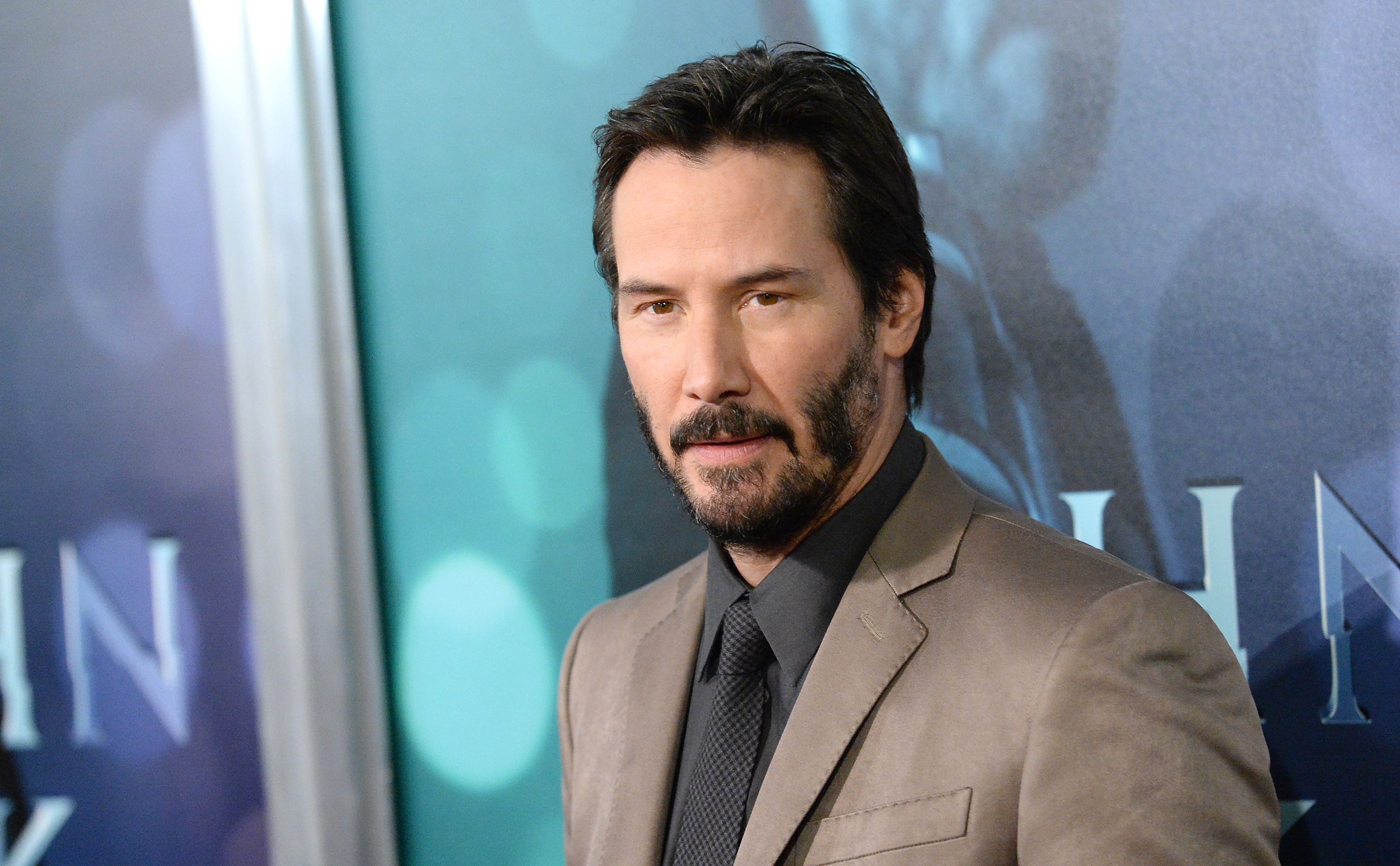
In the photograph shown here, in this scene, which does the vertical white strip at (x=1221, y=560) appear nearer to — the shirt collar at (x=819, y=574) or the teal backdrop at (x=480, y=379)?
the shirt collar at (x=819, y=574)

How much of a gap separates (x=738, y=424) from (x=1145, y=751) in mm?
550

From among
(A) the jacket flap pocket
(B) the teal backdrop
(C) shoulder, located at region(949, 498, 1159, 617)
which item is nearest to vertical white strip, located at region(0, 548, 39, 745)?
(B) the teal backdrop

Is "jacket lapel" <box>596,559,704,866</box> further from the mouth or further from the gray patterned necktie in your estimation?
the mouth

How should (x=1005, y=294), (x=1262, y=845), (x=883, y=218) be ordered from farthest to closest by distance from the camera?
(x=1005, y=294)
(x=883, y=218)
(x=1262, y=845)

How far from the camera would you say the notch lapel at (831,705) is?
42.7 inches

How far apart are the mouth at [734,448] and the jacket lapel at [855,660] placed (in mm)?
185

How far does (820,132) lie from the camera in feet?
4.14

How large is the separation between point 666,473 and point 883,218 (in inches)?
17.1

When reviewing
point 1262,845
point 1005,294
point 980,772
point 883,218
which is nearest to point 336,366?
point 883,218

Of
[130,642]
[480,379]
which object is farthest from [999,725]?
[130,642]

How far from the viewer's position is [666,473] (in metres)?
1.31

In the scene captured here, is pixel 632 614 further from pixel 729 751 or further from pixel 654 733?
pixel 729 751

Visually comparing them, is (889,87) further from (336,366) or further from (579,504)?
(336,366)

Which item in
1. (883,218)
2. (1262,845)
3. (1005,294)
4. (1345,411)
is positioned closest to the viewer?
(1262,845)
